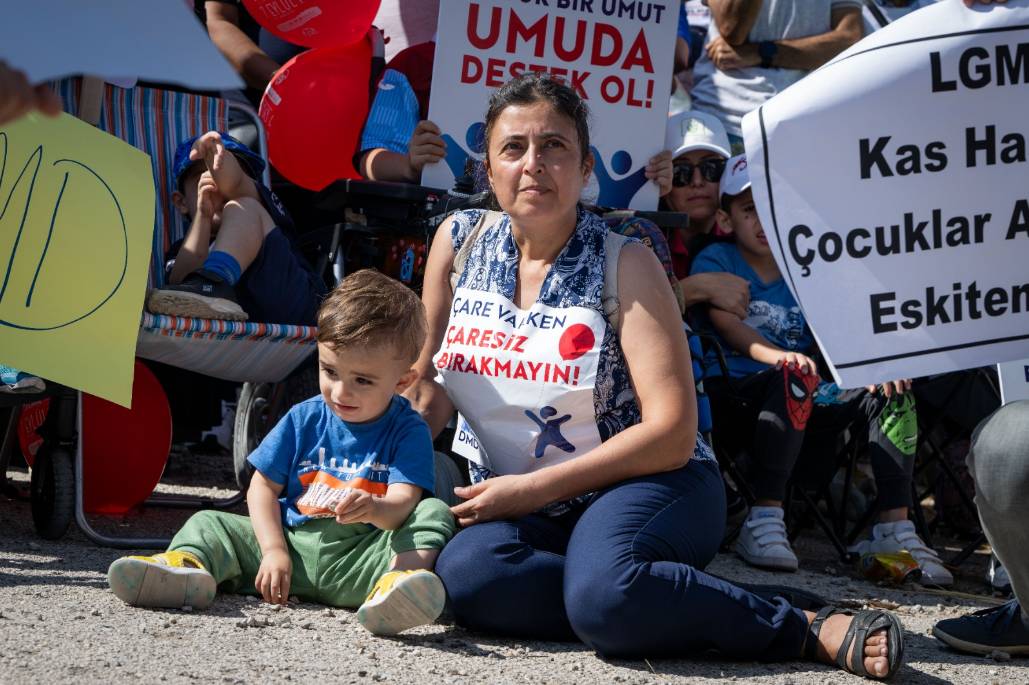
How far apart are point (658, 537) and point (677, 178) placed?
2382 mm

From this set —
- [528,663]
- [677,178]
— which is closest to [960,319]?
[528,663]

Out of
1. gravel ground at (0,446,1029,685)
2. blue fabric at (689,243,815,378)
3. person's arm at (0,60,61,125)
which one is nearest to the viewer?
person's arm at (0,60,61,125)

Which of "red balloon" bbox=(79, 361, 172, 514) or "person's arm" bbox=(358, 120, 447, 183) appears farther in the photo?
"person's arm" bbox=(358, 120, 447, 183)

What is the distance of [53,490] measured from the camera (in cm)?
374

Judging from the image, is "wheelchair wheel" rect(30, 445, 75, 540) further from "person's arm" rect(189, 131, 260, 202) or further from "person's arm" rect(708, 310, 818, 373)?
"person's arm" rect(708, 310, 818, 373)

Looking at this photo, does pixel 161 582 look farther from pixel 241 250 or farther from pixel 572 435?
pixel 241 250

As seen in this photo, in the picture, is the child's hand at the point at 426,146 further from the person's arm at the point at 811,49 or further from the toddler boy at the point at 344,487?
the person's arm at the point at 811,49

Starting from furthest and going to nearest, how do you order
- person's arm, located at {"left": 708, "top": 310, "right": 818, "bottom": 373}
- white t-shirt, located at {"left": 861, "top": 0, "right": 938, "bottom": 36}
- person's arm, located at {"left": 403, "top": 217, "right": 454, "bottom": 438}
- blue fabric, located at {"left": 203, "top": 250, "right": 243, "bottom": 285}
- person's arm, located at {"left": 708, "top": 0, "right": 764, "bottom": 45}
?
white t-shirt, located at {"left": 861, "top": 0, "right": 938, "bottom": 36} → person's arm, located at {"left": 708, "top": 0, "right": 764, "bottom": 45} → person's arm, located at {"left": 708, "top": 310, "right": 818, "bottom": 373} → blue fabric, located at {"left": 203, "top": 250, "right": 243, "bottom": 285} → person's arm, located at {"left": 403, "top": 217, "right": 454, "bottom": 438}

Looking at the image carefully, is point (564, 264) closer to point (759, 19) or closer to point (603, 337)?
point (603, 337)

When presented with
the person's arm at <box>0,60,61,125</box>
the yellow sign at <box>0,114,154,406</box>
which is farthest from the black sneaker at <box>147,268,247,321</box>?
the person's arm at <box>0,60,61,125</box>

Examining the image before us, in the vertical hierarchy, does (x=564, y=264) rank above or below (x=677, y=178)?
below

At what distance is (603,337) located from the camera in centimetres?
320

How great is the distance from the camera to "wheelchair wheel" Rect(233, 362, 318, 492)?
445cm

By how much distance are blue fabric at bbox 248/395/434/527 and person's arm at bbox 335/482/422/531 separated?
0.10ft
